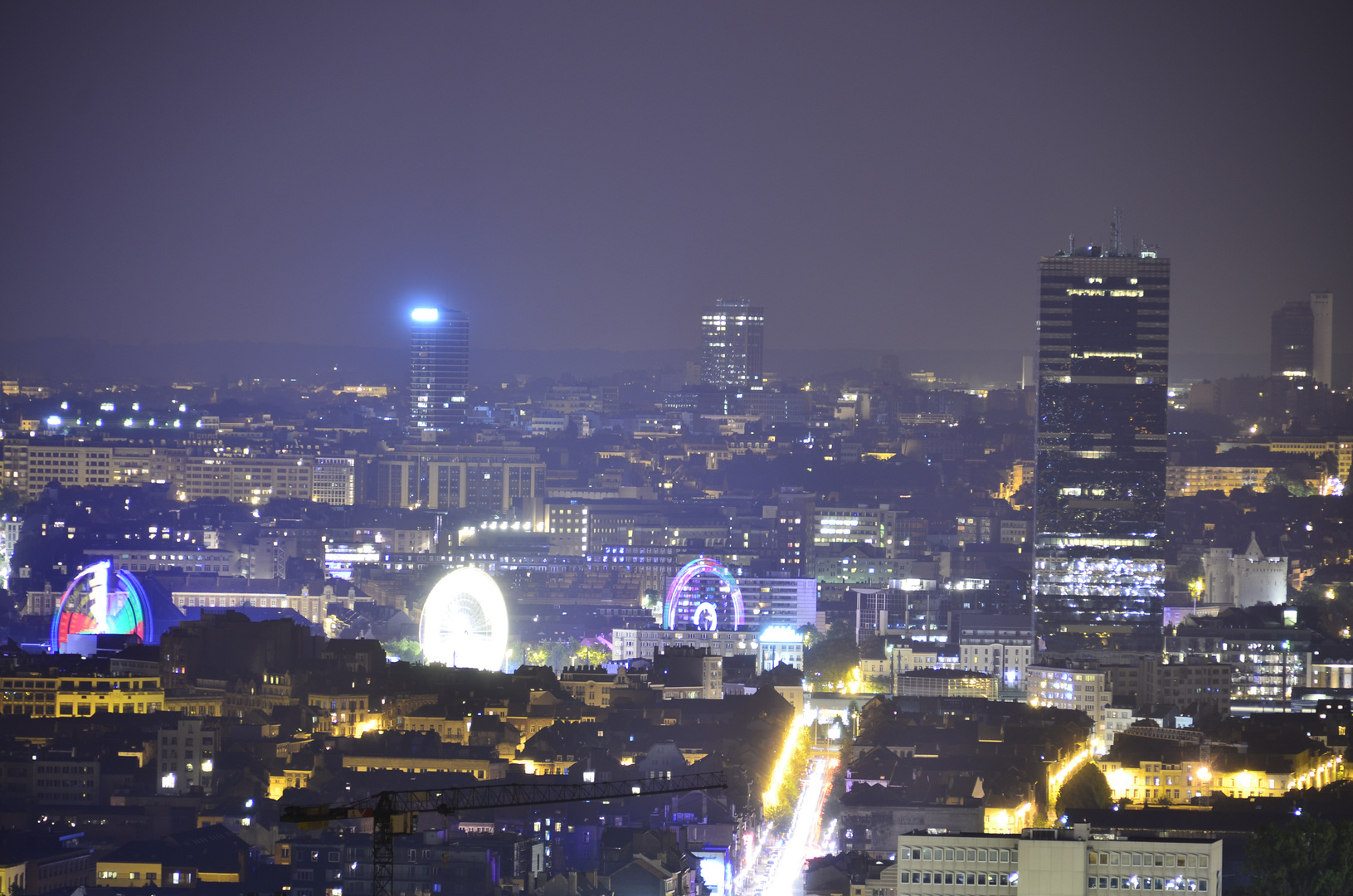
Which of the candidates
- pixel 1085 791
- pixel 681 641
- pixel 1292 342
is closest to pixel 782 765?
pixel 1085 791

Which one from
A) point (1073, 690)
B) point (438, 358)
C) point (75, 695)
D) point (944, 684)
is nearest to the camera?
point (75, 695)

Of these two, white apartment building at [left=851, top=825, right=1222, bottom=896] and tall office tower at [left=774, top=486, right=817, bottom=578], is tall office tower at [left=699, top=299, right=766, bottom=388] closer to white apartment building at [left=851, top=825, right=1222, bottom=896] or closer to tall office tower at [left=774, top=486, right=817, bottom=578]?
tall office tower at [left=774, top=486, right=817, bottom=578]

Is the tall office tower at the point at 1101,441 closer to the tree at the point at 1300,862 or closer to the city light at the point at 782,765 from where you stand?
the city light at the point at 782,765

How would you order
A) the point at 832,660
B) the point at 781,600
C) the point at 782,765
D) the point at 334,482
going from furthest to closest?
1. the point at 334,482
2. the point at 781,600
3. the point at 832,660
4. the point at 782,765

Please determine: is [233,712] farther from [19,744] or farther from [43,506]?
[43,506]

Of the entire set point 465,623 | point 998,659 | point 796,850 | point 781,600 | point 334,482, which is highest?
point 334,482

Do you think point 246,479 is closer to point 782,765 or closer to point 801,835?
point 782,765
